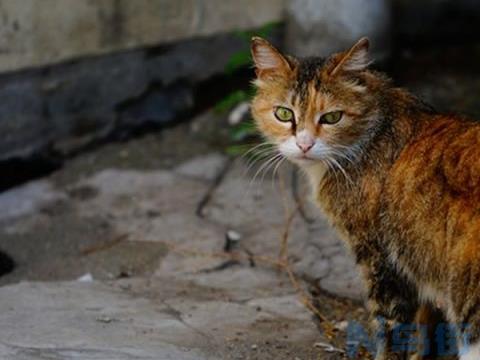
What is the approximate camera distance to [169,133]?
6.76 meters

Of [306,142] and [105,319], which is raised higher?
[306,142]

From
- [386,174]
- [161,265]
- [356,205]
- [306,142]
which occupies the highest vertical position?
[306,142]

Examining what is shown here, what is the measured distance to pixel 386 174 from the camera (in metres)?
3.87

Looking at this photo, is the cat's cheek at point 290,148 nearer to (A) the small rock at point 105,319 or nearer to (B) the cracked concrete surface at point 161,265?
(B) the cracked concrete surface at point 161,265

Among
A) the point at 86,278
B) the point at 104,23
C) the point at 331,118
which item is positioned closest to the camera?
the point at 331,118

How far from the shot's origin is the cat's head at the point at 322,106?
3928mm

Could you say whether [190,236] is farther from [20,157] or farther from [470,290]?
[470,290]

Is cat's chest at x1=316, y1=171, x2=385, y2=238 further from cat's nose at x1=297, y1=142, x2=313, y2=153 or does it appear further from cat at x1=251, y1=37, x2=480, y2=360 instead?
cat's nose at x1=297, y1=142, x2=313, y2=153

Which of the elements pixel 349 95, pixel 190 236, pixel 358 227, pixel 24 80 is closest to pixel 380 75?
pixel 349 95

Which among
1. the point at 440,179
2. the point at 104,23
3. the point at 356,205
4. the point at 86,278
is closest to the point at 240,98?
the point at 104,23

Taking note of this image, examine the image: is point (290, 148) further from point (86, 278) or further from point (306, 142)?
point (86, 278)

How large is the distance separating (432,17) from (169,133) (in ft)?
7.52

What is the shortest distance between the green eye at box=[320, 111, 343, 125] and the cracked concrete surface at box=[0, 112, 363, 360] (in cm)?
92

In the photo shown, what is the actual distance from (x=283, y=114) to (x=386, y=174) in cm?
49
